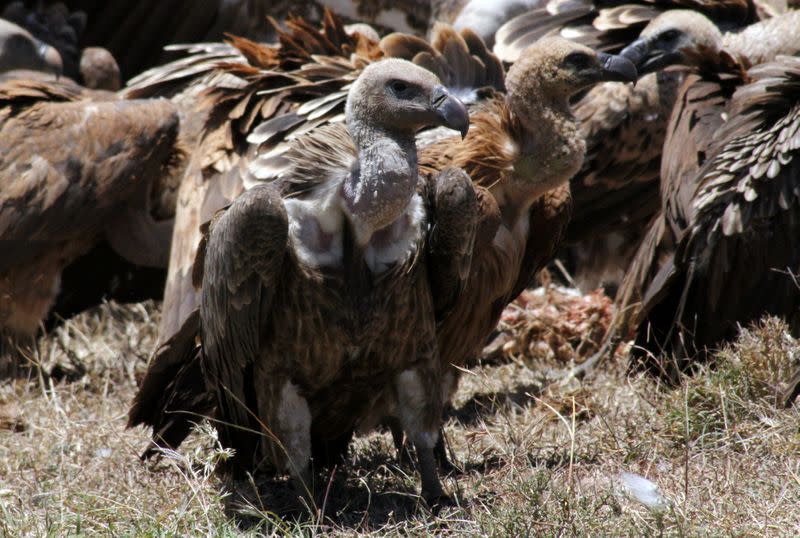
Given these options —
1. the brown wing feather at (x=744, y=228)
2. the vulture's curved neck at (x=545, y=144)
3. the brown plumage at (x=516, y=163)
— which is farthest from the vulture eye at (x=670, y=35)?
the vulture's curved neck at (x=545, y=144)

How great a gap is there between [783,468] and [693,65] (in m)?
2.29

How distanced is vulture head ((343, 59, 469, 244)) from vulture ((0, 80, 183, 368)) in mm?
2172

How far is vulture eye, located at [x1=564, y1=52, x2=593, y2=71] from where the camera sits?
157 inches

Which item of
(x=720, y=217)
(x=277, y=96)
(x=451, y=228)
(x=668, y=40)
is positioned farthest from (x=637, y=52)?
(x=451, y=228)

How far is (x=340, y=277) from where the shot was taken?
137 inches

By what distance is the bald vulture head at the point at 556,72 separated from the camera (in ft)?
13.1

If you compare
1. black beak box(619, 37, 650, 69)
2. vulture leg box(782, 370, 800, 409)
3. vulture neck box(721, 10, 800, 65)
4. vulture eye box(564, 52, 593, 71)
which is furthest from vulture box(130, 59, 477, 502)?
vulture neck box(721, 10, 800, 65)

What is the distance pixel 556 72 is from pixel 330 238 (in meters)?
1.04

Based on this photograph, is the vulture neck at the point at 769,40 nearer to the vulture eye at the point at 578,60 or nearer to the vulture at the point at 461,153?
the vulture at the point at 461,153

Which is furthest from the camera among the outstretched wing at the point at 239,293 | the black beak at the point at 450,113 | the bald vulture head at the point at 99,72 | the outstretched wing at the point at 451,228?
the bald vulture head at the point at 99,72

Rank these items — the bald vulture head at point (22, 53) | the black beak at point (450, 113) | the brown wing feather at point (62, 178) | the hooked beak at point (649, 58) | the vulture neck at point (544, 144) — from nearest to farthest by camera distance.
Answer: the black beak at point (450, 113)
the vulture neck at point (544, 144)
the brown wing feather at point (62, 178)
the hooked beak at point (649, 58)
the bald vulture head at point (22, 53)

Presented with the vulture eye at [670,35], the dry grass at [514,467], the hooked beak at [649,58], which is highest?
the vulture eye at [670,35]

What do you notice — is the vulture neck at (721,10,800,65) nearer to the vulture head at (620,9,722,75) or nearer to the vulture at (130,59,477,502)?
the vulture head at (620,9,722,75)

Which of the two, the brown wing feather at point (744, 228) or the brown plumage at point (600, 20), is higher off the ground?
the brown plumage at point (600, 20)
